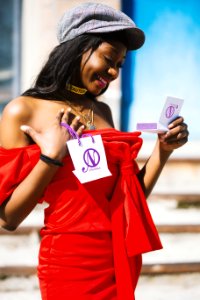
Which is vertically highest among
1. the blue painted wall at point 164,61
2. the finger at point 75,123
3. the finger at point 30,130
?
the finger at point 75,123

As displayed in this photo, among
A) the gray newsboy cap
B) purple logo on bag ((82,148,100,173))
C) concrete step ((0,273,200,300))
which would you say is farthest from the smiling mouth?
concrete step ((0,273,200,300))

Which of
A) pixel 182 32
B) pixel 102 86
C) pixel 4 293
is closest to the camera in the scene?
pixel 102 86

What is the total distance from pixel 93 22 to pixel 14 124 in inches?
18.9

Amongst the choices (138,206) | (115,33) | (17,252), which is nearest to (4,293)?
(17,252)

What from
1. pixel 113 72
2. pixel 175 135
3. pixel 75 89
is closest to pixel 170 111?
pixel 175 135

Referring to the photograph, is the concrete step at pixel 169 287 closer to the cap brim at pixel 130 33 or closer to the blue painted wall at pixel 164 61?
the blue painted wall at pixel 164 61

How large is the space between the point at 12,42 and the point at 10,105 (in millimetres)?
4246

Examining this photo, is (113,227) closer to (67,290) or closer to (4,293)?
(67,290)

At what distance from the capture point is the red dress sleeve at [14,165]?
6.99 ft

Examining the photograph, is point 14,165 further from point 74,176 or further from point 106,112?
point 106,112

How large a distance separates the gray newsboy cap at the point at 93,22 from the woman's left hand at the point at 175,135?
37 cm

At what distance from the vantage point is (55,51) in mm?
2346

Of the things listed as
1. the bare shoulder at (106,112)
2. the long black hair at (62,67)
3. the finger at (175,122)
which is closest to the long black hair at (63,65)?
the long black hair at (62,67)

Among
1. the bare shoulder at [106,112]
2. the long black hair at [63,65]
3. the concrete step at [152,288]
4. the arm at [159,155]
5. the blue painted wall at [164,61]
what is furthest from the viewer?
the blue painted wall at [164,61]
